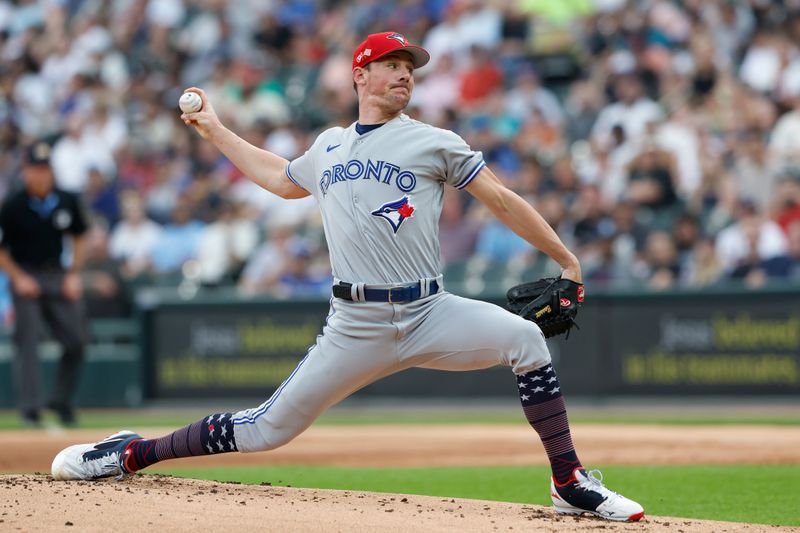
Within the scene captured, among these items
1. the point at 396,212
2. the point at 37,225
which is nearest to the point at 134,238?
the point at 37,225

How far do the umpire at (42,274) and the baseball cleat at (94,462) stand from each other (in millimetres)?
5361

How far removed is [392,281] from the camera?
17.7 ft

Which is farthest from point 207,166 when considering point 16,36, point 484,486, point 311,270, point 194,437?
point 194,437

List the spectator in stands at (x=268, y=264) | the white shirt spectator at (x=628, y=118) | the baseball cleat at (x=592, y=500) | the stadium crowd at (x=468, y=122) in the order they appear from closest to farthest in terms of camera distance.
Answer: the baseball cleat at (x=592, y=500) < the stadium crowd at (x=468, y=122) < the white shirt spectator at (x=628, y=118) < the spectator in stands at (x=268, y=264)

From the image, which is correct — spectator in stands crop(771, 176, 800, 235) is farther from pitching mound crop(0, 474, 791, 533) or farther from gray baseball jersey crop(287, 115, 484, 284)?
gray baseball jersey crop(287, 115, 484, 284)

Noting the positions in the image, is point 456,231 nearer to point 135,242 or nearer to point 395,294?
point 135,242

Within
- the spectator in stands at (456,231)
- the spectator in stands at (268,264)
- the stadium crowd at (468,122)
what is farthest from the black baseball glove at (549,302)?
the spectator in stands at (268,264)

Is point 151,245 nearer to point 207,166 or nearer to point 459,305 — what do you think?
point 207,166

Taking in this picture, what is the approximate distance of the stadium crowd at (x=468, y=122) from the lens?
12945 millimetres

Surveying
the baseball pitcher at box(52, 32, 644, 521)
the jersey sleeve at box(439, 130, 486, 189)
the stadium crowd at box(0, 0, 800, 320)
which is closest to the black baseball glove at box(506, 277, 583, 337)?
the baseball pitcher at box(52, 32, 644, 521)

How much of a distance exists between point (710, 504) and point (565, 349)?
6.16 meters

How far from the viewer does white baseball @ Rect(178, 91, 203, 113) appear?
19.4ft

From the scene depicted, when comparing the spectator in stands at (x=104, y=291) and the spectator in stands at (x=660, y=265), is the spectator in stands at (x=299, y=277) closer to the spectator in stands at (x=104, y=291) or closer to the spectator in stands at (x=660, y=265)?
the spectator in stands at (x=104, y=291)

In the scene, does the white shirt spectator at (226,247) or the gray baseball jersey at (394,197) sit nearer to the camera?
the gray baseball jersey at (394,197)
